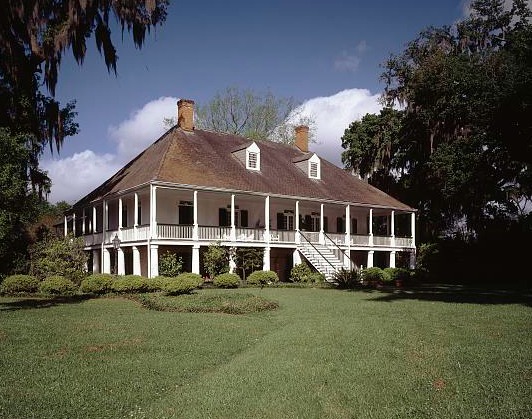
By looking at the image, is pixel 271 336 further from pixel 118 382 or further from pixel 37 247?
pixel 37 247

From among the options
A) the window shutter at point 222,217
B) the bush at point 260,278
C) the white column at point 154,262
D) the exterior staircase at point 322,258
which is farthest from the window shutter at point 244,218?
the white column at point 154,262

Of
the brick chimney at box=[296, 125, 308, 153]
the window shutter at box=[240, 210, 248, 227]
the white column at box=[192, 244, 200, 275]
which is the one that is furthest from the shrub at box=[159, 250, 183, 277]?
the brick chimney at box=[296, 125, 308, 153]

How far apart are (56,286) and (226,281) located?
23.5 ft

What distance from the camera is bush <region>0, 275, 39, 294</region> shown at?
21.5m

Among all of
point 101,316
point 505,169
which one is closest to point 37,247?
point 101,316

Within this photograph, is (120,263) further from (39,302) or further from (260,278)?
(39,302)

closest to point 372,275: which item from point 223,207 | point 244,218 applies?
point 244,218

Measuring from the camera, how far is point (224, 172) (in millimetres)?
30141

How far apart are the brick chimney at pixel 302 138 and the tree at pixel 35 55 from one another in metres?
19.6

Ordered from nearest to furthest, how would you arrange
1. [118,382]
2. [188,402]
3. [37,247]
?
[188,402], [118,382], [37,247]

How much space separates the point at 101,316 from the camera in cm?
1476

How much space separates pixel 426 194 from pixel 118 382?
3580 centimetres

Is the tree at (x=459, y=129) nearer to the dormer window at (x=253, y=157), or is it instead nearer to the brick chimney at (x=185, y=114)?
the dormer window at (x=253, y=157)

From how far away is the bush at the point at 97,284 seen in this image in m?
21.9
